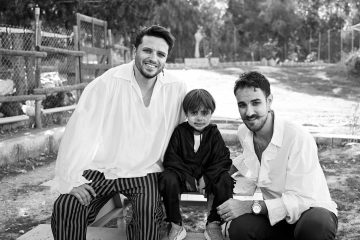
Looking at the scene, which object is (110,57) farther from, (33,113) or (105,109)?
(105,109)

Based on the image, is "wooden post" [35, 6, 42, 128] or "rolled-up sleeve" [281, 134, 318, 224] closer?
"rolled-up sleeve" [281, 134, 318, 224]

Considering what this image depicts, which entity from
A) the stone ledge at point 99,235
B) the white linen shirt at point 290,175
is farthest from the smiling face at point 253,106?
the stone ledge at point 99,235

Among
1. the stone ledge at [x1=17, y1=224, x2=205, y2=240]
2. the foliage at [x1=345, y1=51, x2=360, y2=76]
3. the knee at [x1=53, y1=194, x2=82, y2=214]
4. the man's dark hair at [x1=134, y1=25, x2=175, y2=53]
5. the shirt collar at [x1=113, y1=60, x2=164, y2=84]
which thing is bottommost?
the stone ledge at [x1=17, y1=224, x2=205, y2=240]

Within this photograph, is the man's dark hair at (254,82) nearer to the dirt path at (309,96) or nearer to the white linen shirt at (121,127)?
the white linen shirt at (121,127)

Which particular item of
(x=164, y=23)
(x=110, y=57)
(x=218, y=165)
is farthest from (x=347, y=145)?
(x=164, y=23)

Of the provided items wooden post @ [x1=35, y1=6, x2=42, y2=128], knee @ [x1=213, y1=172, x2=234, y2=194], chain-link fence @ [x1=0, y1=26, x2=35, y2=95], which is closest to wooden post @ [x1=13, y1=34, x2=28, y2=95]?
chain-link fence @ [x1=0, y1=26, x2=35, y2=95]

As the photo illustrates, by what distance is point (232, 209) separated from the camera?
250 cm

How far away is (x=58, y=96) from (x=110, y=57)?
232cm

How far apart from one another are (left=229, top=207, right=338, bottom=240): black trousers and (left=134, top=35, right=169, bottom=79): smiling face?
108cm

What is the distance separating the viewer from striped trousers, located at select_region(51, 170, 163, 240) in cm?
248

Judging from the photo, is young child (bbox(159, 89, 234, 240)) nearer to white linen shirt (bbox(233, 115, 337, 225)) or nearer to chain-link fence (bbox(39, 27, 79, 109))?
white linen shirt (bbox(233, 115, 337, 225))

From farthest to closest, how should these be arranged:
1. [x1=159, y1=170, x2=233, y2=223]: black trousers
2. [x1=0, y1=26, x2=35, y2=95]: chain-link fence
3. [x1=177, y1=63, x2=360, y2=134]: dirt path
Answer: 1. [x1=177, y1=63, x2=360, y2=134]: dirt path
2. [x1=0, y1=26, x2=35, y2=95]: chain-link fence
3. [x1=159, y1=170, x2=233, y2=223]: black trousers

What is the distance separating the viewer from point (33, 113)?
738 cm

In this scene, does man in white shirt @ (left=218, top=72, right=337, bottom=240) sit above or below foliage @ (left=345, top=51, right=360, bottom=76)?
below
